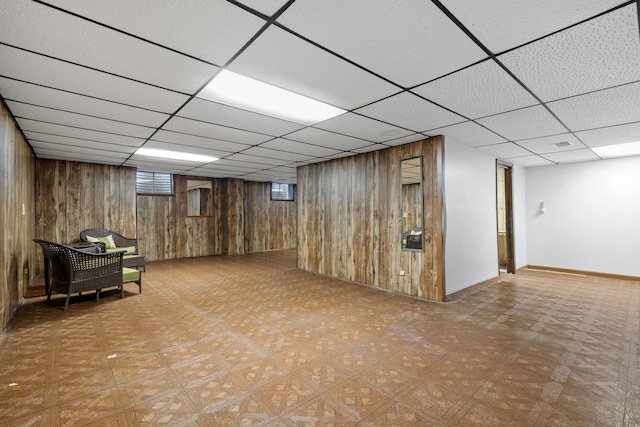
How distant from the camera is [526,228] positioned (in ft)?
22.1

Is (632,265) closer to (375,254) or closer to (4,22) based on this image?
(375,254)

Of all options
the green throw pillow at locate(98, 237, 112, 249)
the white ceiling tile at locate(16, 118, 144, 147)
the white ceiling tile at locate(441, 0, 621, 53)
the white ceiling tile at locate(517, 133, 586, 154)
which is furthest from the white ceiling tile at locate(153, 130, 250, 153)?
the white ceiling tile at locate(517, 133, 586, 154)

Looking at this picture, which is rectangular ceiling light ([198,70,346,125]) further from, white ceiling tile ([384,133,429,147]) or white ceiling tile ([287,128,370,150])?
white ceiling tile ([384,133,429,147])

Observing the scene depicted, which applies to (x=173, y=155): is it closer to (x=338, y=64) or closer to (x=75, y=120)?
(x=75, y=120)

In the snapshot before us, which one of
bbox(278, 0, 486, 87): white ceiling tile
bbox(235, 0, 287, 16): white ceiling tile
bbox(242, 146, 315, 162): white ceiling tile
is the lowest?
bbox(278, 0, 486, 87): white ceiling tile

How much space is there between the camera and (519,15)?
1.58 m

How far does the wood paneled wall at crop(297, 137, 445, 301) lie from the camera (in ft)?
13.7

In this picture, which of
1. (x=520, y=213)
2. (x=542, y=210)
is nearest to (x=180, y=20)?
(x=520, y=213)

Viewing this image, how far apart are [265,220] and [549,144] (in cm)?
823

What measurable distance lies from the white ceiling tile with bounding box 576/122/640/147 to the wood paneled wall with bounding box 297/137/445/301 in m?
2.00

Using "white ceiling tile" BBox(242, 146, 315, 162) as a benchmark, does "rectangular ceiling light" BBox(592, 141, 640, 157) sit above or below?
below

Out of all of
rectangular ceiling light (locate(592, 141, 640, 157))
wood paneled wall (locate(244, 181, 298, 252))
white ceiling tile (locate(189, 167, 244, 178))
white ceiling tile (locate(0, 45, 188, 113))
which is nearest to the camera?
white ceiling tile (locate(0, 45, 188, 113))

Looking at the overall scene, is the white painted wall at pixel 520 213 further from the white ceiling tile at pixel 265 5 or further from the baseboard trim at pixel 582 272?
the white ceiling tile at pixel 265 5

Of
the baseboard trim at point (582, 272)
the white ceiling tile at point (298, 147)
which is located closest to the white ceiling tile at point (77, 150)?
the white ceiling tile at point (298, 147)
